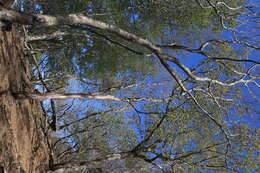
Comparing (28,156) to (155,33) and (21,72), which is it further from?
(155,33)

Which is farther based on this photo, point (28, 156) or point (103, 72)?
point (103, 72)

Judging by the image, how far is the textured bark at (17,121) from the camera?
3.62m

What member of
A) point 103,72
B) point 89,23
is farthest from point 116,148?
point 89,23

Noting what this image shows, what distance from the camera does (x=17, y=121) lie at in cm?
403

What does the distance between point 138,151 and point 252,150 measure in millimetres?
3710

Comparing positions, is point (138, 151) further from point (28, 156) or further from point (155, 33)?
point (155, 33)

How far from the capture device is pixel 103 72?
12492 mm

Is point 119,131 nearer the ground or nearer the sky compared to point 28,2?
nearer the ground

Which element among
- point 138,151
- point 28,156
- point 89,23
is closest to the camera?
point 89,23

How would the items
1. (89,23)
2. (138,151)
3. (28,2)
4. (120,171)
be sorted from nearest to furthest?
(89,23)
(138,151)
(120,171)
(28,2)

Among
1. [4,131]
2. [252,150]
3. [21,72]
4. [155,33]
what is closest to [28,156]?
[4,131]

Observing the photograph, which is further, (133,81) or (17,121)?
(133,81)

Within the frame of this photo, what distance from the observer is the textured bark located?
11.9 feet

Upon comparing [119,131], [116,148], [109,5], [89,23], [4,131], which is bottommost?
[116,148]
